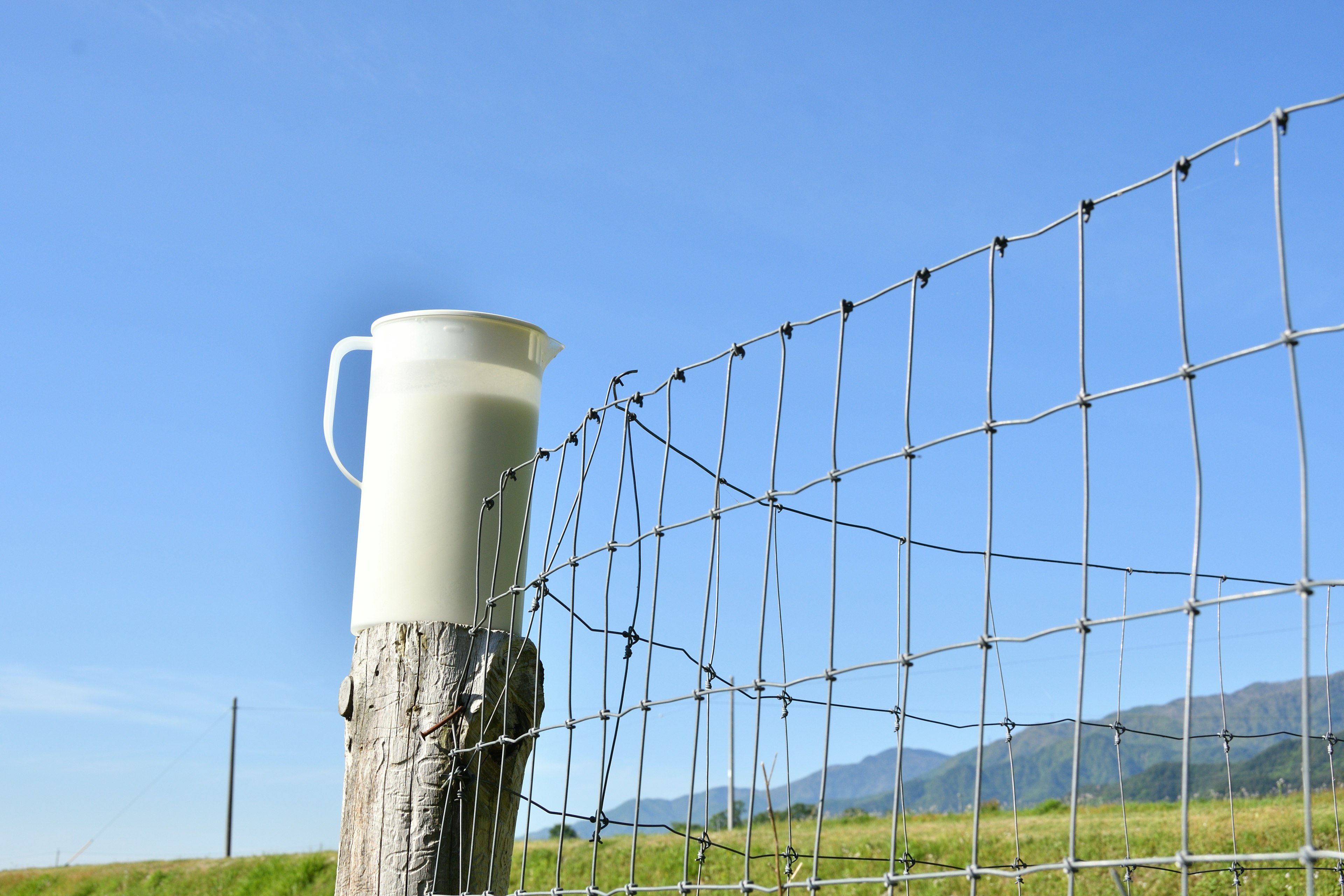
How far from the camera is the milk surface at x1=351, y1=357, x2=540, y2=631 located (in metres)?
2.28

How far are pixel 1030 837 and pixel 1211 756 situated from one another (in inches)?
6783

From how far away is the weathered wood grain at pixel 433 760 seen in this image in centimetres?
214

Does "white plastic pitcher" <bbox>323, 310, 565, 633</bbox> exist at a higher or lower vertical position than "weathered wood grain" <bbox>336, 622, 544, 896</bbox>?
higher

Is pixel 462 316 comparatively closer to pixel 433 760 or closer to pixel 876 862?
pixel 433 760

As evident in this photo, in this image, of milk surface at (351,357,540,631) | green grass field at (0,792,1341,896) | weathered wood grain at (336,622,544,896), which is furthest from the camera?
green grass field at (0,792,1341,896)

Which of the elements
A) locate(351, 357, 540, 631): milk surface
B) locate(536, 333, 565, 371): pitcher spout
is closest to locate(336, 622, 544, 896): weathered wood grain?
locate(351, 357, 540, 631): milk surface

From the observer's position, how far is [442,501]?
2.30m

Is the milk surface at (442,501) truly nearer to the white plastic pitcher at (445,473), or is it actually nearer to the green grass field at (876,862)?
the white plastic pitcher at (445,473)

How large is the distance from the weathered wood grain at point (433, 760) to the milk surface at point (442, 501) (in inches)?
2.4

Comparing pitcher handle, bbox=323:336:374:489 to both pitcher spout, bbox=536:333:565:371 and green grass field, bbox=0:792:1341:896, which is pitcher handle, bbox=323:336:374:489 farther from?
green grass field, bbox=0:792:1341:896

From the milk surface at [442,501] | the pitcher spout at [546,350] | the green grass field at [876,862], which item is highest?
the pitcher spout at [546,350]

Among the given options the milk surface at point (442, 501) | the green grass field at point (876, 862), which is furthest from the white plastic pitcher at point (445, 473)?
the green grass field at point (876, 862)

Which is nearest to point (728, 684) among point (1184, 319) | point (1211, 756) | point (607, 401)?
point (607, 401)

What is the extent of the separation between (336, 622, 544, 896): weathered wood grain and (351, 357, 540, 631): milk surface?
0.06 meters
